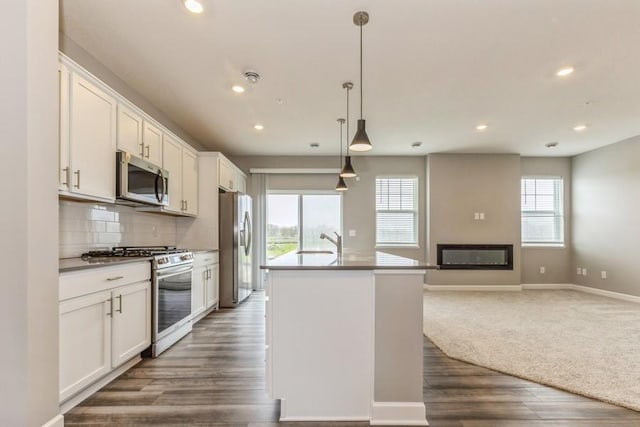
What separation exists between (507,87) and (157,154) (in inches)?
146

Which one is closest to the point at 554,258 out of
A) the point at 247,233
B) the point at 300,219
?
the point at 300,219

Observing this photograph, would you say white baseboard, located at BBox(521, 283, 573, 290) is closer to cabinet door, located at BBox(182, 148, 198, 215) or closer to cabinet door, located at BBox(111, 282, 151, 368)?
cabinet door, located at BBox(182, 148, 198, 215)

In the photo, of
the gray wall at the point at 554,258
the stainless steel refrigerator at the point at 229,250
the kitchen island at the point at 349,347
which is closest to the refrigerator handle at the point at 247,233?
the stainless steel refrigerator at the point at 229,250

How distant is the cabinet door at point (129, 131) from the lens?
2.68 metres

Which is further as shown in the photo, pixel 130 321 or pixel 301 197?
pixel 301 197

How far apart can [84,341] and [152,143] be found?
77.8 inches

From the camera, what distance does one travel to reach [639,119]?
409cm

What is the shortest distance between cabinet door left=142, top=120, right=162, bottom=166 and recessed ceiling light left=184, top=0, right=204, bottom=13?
4.75 feet

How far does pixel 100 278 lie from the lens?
211 cm

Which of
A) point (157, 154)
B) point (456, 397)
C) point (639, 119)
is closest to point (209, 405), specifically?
point (456, 397)

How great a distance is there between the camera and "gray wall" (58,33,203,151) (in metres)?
2.39

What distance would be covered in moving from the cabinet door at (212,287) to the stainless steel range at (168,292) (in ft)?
2.15

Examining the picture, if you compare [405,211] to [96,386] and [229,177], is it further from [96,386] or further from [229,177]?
[96,386]

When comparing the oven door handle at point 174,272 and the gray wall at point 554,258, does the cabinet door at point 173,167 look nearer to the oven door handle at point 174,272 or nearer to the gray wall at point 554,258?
the oven door handle at point 174,272
